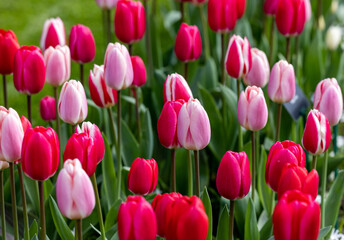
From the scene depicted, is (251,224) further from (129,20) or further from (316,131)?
(129,20)

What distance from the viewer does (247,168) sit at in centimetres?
160

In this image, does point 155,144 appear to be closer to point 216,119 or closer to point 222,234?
point 216,119

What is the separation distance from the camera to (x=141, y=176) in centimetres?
164

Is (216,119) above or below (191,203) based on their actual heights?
below

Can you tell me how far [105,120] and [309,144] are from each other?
111 cm

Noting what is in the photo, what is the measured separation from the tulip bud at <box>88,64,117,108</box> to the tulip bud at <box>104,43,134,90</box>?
11 cm

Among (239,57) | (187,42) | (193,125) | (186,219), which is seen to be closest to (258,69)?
(239,57)

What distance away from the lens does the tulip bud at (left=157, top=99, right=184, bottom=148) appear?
5.51 ft

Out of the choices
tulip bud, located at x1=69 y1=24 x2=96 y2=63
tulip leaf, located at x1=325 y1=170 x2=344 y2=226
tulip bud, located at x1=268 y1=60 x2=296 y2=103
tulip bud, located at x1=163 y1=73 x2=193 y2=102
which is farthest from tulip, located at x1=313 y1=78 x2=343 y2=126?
tulip bud, located at x1=69 y1=24 x2=96 y2=63

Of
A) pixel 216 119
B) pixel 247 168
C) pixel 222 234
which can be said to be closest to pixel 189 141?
pixel 247 168

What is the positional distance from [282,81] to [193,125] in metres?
0.57

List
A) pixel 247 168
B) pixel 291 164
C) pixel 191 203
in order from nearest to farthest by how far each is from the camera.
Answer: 1. pixel 191 203
2. pixel 291 164
3. pixel 247 168

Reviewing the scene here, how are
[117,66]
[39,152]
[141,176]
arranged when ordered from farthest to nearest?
[117,66], [141,176], [39,152]

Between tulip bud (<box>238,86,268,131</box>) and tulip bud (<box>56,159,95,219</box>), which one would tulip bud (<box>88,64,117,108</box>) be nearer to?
tulip bud (<box>238,86,268,131</box>)
